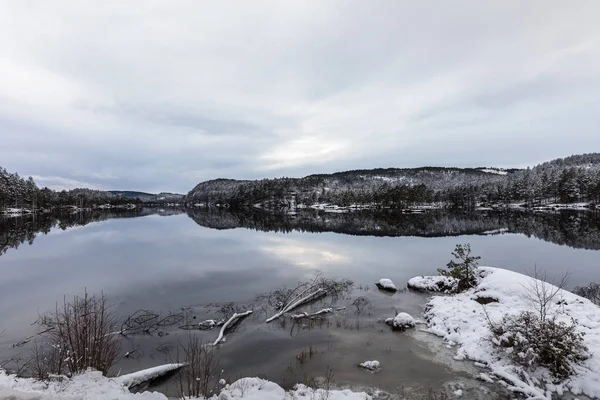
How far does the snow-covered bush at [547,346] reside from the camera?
11.2 m

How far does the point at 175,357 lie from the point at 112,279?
20403 mm

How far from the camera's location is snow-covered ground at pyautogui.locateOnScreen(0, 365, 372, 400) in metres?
8.40

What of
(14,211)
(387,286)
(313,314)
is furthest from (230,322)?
(14,211)

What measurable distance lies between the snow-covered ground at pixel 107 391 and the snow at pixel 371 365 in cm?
243

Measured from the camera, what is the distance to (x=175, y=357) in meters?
14.3

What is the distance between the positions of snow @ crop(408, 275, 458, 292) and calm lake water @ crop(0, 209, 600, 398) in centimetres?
186

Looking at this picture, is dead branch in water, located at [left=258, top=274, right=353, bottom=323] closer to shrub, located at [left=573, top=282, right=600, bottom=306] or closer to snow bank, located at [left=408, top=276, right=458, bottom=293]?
snow bank, located at [left=408, top=276, right=458, bottom=293]

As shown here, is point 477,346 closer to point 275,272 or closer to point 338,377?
point 338,377

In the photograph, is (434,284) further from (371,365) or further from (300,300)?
(371,365)

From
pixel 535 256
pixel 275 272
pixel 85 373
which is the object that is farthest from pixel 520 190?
pixel 85 373

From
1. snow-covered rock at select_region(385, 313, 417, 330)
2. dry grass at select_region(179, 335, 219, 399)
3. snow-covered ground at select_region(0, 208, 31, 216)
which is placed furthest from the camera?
snow-covered ground at select_region(0, 208, 31, 216)

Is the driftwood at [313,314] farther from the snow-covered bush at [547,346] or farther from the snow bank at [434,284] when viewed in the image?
the snow-covered bush at [547,346]

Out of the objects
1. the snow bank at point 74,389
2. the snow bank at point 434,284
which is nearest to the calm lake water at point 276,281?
the snow bank at point 434,284

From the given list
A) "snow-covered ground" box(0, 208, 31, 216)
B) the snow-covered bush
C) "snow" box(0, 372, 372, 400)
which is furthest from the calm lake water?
"snow-covered ground" box(0, 208, 31, 216)
